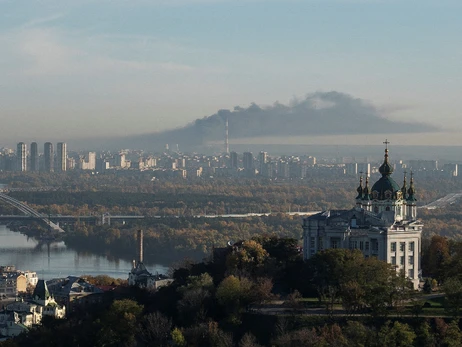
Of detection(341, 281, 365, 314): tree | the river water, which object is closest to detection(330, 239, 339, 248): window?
detection(341, 281, 365, 314): tree

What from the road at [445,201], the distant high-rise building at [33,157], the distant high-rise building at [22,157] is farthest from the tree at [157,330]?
the distant high-rise building at [33,157]

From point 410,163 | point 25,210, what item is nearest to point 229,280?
point 25,210

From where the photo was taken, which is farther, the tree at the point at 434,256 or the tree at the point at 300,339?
the tree at the point at 434,256

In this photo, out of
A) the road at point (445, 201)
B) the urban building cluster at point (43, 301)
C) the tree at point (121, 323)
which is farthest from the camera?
the road at point (445, 201)

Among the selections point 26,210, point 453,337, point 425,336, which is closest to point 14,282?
point 425,336

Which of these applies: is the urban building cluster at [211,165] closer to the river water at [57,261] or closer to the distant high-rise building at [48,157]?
the distant high-rise building at [48,157]

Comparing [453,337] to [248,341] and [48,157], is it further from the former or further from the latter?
[48,157]
